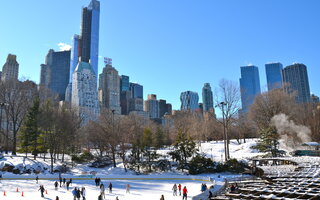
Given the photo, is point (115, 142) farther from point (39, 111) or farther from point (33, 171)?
point (39, 111)

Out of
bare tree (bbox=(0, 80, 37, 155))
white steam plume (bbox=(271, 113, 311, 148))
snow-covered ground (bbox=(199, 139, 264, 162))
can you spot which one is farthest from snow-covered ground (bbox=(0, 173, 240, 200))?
white steam plume (bbox=(271, 113, 311, 148))

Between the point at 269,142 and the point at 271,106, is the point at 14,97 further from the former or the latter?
the point at 271,106

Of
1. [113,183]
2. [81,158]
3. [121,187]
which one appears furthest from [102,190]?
[81,158]

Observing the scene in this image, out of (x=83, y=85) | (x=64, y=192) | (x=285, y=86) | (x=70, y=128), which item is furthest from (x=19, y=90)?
(x=83, y=85)

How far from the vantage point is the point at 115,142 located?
147 ft

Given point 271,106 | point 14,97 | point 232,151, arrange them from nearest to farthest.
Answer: point 14,97 < point 232,151 < point 271,106

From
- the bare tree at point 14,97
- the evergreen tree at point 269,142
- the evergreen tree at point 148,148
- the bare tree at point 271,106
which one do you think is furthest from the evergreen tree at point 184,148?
the bare tree at point 14,97

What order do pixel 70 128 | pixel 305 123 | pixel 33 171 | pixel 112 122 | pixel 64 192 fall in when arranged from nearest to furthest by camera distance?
pixel 64 192 < pixel 33 171 < pixel 112 122 < pixel 70 128 < pixel 305 123

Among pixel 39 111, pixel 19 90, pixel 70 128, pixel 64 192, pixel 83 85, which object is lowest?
pixel 64 192

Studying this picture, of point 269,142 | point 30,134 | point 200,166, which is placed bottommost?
point 200,166

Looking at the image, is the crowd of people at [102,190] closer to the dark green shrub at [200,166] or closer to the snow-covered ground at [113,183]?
the snow-covered ground at [113,183]

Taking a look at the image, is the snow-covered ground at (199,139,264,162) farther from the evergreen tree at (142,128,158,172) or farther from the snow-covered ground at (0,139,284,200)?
the snow-covered ground at (0,139,284,200)

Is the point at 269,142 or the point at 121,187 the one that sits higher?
the point at 269,142

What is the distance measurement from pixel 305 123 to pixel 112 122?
135 ft
